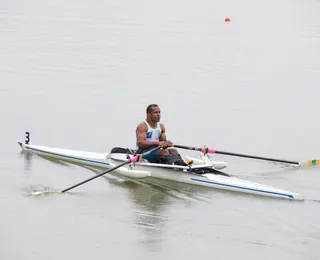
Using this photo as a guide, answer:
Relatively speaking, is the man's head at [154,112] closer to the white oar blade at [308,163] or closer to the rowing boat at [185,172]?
the rowing boat at [185,172]

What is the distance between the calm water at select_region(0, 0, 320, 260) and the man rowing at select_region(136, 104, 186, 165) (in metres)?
0.54

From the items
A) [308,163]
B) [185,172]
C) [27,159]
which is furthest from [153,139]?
[308,163]

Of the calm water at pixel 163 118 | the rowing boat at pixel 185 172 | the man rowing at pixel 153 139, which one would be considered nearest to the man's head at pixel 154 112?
the man rowing at pixel 153 139

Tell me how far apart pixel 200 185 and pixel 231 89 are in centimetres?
1087

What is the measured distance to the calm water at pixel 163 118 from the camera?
12.3 metres

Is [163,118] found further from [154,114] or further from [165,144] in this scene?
[165,144]

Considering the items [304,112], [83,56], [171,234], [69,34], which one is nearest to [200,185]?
[171,234]

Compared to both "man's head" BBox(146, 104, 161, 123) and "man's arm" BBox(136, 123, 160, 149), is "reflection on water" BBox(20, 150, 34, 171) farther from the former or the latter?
"man's head" BBox(146, 104, 161, 123)

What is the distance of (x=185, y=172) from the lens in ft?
50.1

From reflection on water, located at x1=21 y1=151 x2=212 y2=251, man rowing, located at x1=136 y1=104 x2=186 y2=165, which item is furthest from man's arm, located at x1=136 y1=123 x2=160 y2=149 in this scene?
reflection on water, located at x1=21 y1=151 x2=212 y2=251

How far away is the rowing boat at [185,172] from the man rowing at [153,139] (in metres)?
0.18

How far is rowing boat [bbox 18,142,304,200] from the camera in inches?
573

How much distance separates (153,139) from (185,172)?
3.17 ft

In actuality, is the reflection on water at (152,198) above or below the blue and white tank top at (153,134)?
below
